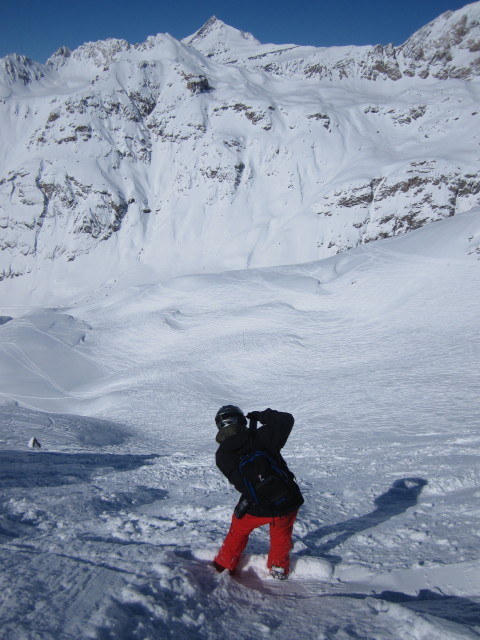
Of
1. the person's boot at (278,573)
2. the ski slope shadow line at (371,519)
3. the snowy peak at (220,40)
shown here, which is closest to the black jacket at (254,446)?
the person's boot at (278,573)

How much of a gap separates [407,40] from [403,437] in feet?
371

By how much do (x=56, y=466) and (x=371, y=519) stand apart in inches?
172

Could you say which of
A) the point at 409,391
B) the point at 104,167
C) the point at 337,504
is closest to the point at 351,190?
the point at 104,167

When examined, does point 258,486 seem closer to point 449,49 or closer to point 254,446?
point 254,446

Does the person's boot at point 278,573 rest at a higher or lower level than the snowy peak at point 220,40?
lower

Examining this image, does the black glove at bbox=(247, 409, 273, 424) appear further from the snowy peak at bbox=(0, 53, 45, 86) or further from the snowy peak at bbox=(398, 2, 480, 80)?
the snowy peak at bbox=(0, 53, 45, 86)

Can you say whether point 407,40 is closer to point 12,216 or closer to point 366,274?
point 12,216

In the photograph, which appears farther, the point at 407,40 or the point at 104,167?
the point at 407,40

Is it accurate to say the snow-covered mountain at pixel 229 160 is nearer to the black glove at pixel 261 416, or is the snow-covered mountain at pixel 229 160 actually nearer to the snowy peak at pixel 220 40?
the black glove at pixel 261 416

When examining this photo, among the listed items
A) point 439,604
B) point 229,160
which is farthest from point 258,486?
point 229,160

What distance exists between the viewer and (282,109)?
76.2 metres

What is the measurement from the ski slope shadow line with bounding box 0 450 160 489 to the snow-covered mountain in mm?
51813

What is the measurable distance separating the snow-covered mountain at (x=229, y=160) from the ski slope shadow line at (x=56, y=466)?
2040 inches

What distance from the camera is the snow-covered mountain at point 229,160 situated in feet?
198
